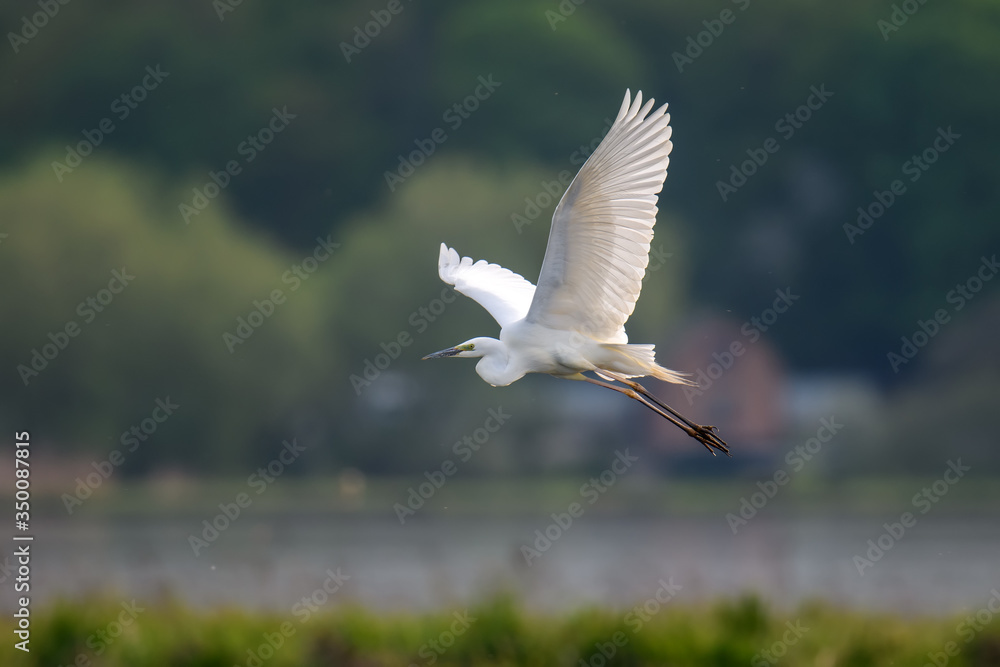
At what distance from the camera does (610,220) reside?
5777 mm

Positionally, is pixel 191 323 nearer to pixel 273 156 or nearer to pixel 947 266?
pixel 273 156

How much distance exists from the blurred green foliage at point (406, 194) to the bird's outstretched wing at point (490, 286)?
Answer: 9.21m

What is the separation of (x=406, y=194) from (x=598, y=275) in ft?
43.2

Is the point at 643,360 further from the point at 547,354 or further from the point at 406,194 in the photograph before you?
the point at 406,194

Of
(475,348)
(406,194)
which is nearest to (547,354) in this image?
(475,348)

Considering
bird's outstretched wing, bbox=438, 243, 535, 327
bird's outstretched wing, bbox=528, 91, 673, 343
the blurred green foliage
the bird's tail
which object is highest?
bird's outstretched wing, bbox=528, 91, 673, 343

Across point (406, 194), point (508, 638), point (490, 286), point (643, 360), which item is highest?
point (643, 360)

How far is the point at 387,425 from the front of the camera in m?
18.1

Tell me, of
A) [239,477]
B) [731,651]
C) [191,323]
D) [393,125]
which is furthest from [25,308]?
[731,651]

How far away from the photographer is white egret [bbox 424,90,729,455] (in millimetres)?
5672

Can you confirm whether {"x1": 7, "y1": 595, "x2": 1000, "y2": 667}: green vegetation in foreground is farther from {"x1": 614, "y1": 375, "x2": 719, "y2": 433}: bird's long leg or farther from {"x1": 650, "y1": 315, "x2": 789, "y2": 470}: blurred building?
{"x1": 650, "y1": 315, "x2": 789, "y2": 470}: blurred building

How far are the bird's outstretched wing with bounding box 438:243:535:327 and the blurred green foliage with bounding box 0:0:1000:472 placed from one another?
30.2ft

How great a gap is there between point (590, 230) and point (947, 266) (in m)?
15.4

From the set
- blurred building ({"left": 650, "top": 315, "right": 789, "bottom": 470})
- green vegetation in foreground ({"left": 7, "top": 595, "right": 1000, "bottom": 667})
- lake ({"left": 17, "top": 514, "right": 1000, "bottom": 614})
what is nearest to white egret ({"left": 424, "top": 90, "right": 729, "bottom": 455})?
green vegetation in foreground ({"left": 7, "top": 595, "right": 1000, "bottom": 667})
